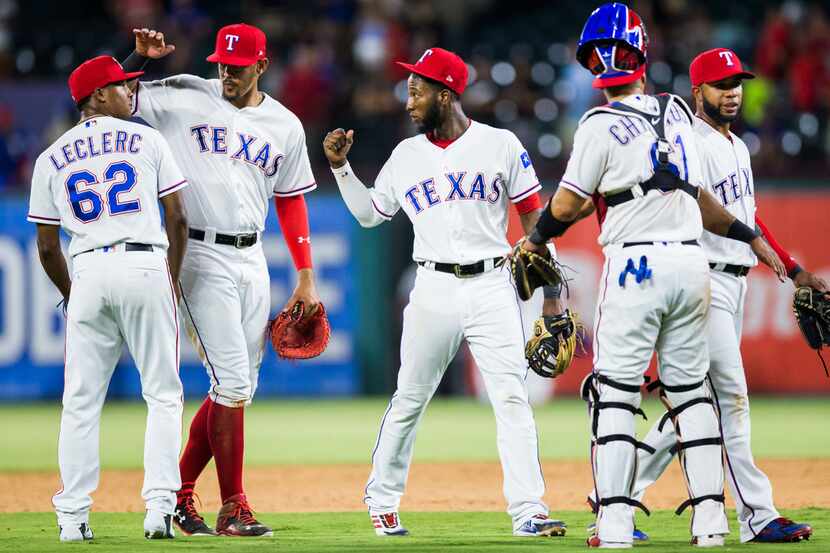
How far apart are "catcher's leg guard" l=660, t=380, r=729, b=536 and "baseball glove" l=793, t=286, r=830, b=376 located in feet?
3.44

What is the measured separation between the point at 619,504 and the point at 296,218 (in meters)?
2.71

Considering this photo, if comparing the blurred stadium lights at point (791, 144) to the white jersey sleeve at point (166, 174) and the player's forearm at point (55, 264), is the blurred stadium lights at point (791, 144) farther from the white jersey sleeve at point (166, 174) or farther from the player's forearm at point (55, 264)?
the player's forearm at point (55, 264)

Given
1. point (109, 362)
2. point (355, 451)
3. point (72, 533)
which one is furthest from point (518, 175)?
point (355, 451)

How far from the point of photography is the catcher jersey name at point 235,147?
722cm

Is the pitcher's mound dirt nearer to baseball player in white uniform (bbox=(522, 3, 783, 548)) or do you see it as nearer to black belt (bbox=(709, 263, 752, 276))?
black belt (bbox=(709, 263, 752, 276))

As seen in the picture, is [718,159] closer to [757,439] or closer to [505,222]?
[505,222]

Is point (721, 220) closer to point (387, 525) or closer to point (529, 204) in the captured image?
point (529, 204)

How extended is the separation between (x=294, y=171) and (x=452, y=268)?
1.20 meters

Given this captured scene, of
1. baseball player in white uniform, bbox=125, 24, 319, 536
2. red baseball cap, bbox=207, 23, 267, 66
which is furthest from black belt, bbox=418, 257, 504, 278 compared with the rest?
red baseball cap, bbox=207, 23, 267, 66

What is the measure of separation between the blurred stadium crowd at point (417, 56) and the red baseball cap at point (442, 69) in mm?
8410

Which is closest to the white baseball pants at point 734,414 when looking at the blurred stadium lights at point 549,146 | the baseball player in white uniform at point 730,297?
the baseball player in white uniform at point 730,297

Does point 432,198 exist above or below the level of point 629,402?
above

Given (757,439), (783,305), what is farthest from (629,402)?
(783,305)

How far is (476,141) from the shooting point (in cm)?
704
